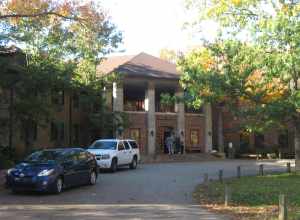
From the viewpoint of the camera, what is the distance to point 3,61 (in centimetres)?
2738

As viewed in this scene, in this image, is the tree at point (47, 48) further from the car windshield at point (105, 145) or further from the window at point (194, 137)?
the window at point (194, 137)

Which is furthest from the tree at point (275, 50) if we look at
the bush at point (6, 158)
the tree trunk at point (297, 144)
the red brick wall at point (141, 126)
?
the red brick wall at point (141, 126)

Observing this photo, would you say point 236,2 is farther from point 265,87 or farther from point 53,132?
point 53,132

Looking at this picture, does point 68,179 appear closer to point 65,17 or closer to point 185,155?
point 65,17

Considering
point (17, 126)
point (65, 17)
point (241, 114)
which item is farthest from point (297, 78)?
point (17, 126)

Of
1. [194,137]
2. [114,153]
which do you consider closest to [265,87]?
[114,153]

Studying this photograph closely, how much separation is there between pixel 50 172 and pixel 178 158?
30223 mm

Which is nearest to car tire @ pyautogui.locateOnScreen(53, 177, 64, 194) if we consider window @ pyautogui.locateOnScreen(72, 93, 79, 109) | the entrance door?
window @ pyautogui.locateOnScreen(72, 93, 79, 109)

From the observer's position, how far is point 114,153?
3109cm

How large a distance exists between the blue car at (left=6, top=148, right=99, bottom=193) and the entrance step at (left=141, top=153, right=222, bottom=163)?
22.5 m

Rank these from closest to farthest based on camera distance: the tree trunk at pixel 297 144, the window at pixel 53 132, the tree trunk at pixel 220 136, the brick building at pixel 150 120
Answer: the tree trunk at pixel 297 144, the window at pixel 53 132, the brick building at pixel 150 120, the tree trunk at pixel 220 136

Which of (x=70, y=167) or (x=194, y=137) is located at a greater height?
(x=194, y=137)

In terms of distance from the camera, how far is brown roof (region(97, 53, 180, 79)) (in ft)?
168

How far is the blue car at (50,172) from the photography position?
1883cm
